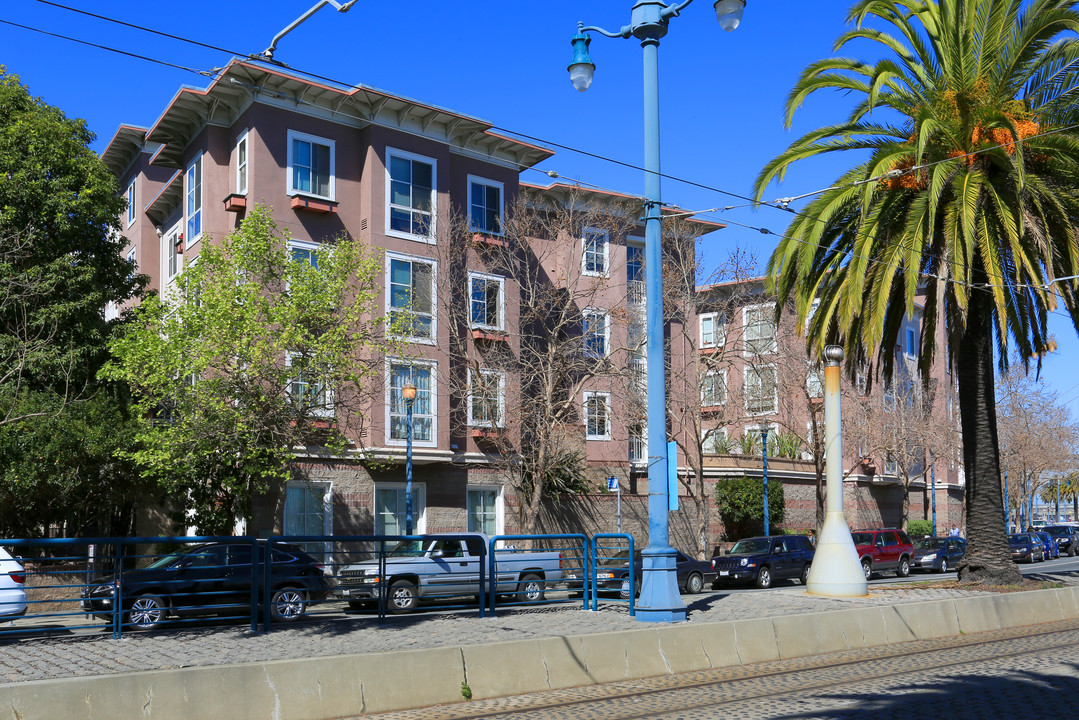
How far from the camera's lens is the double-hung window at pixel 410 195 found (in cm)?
3192

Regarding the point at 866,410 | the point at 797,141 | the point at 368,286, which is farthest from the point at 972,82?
the point at 866,410

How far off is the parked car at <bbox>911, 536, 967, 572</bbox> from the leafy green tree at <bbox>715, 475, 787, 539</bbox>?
649 cm

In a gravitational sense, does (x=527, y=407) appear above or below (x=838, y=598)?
above

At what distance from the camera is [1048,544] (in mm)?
50781

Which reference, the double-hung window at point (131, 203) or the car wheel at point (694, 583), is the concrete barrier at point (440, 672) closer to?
the car wheel at point (694, 583)

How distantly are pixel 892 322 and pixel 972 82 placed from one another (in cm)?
557

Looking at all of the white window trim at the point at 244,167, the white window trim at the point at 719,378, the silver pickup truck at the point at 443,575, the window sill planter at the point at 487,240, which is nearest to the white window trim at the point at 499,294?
the window sill planter at the point at 487,240

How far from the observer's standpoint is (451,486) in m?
32.7

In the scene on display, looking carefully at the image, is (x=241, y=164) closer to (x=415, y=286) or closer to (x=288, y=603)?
(x=415, y=286)

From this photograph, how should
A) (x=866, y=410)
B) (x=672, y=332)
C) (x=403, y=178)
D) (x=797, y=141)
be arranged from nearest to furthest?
(x=797, y=141) < (x=403, y=178) < (x=672, y=332) < (x=866, y=410)

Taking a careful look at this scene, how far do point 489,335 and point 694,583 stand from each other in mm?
10523

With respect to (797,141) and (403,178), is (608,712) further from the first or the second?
(403,178)

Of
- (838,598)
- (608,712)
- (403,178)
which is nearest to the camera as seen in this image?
(608,712)

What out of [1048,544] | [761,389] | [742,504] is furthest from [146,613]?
[1048,544]
